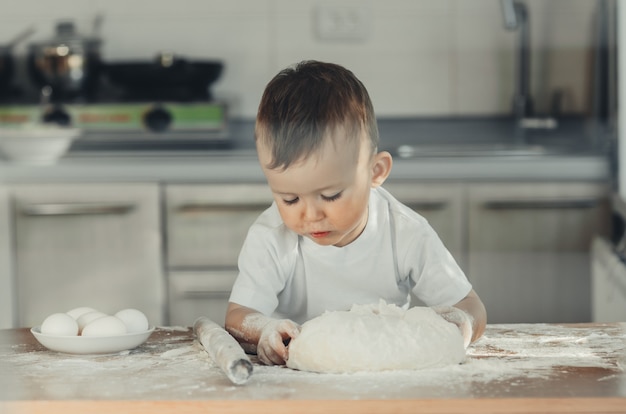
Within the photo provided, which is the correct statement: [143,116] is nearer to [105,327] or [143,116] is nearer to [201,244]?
[201,244]

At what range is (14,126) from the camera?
6.63 ft

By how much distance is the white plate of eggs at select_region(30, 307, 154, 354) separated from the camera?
3.04 feet

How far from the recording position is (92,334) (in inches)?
36.7

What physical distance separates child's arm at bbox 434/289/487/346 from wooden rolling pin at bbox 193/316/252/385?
0.23 meters

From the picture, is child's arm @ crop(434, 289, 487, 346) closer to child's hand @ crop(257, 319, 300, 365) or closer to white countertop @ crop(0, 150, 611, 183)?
child's hand @ crop(257, 319, 300, 365)

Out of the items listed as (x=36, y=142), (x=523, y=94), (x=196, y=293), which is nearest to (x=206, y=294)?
(x=196, y=293)

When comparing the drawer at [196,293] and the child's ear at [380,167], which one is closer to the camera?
the child's ear at [380,167]

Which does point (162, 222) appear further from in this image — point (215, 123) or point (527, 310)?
point (527, 310)

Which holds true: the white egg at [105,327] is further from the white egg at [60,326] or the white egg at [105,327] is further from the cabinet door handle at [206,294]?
the cabinet door handle at [206,294]

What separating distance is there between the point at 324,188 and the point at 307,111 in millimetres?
81

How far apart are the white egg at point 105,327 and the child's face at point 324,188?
8.2 inches

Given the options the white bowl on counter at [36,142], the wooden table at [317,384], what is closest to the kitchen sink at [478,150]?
the white bowl on counter at [36,142]

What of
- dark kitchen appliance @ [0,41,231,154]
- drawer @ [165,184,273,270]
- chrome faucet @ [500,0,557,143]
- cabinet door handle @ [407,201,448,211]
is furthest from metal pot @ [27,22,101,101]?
chrome faucet @ [500,0,557,143]

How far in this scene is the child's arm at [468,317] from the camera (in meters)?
0.97
